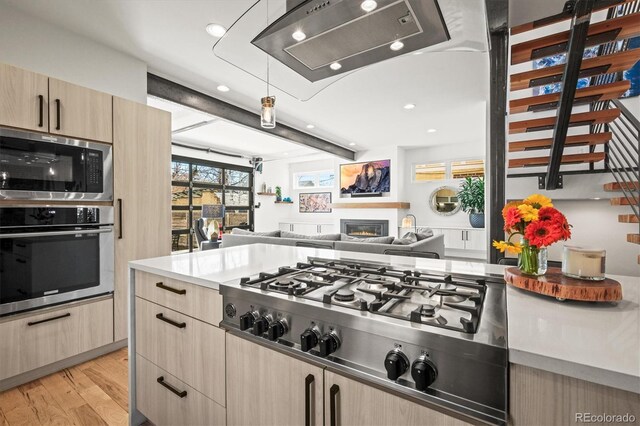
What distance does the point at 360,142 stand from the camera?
671 centimetres

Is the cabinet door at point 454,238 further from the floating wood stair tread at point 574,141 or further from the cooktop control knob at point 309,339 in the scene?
the cooktop control knob at point 309,339

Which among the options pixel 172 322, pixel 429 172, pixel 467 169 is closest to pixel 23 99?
pixel 172 322

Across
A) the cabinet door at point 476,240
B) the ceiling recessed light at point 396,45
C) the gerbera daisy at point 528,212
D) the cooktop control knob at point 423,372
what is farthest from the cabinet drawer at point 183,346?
the cabinet door at point 476,240

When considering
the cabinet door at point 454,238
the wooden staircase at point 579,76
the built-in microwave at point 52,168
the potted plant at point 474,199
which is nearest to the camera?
the wooden staircase at point 579,76

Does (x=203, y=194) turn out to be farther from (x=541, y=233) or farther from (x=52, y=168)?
(x=541, y=233)

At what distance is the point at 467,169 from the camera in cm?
675

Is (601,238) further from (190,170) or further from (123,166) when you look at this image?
(190,170)

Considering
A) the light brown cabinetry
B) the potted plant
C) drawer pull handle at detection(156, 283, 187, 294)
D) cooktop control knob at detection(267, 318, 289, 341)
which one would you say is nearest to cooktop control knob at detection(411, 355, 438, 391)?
the light brown cabinetry

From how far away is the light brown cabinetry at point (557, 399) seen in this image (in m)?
0.55

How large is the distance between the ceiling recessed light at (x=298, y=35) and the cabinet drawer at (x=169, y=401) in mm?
1433

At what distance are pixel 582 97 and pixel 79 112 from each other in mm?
3699

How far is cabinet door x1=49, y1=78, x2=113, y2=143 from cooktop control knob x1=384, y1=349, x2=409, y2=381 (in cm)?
257

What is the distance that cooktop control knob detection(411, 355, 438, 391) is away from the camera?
67cm

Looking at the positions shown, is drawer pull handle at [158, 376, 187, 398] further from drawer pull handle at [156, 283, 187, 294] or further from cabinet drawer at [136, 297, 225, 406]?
drawer pull handle at [156, 283, 187, 294]
